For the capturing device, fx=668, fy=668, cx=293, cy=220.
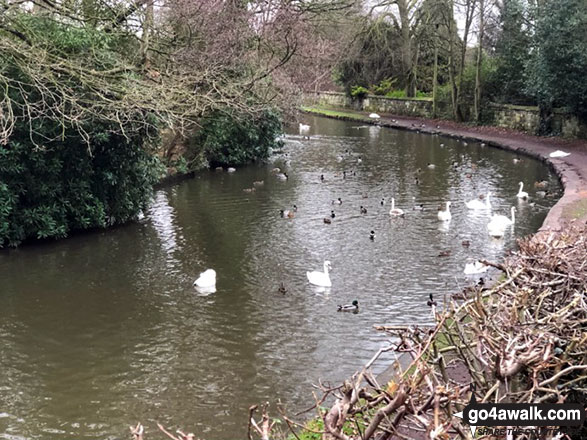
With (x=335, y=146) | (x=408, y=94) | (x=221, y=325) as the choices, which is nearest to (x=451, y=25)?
(x=408, y=94)

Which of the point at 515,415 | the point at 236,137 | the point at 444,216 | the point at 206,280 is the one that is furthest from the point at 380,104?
the point at 515,415

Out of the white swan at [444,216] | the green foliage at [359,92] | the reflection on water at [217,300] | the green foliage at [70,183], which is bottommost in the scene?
the reflection on water at [217,300]

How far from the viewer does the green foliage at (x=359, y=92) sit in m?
46.7

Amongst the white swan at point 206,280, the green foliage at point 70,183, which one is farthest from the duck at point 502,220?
→ the green foliage at point 70,183

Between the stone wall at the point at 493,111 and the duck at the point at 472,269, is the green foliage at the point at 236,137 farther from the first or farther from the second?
the duck at the point at 472,269

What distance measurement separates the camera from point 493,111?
112 feet

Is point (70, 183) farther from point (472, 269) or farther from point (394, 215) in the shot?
point (472, 269)

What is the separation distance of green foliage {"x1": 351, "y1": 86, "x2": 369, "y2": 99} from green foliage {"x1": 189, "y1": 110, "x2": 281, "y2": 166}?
71.0 ft

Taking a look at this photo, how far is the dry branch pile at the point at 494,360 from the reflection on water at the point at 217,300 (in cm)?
175

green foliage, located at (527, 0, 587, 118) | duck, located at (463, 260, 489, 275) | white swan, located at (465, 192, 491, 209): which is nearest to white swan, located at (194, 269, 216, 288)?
duck, located at (463, 260, 489, 275)

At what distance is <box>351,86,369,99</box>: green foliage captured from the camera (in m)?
46.7

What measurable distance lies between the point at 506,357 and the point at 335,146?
86.0 feet

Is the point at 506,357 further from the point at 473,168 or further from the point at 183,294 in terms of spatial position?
the point at 473,168

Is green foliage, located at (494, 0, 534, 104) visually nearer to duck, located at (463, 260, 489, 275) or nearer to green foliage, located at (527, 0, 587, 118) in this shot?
green foliage, located at (527, 0, 587, 118)
